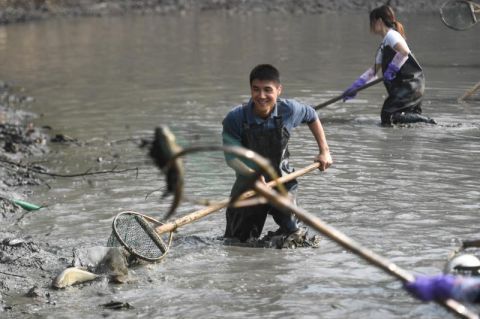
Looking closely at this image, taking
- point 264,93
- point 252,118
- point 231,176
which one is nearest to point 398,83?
point 231,176

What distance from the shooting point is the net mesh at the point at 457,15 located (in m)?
13.8

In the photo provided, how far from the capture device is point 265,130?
6871mm

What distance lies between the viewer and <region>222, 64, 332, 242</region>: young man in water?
21.9ft

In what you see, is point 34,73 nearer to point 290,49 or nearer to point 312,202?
point 290,49

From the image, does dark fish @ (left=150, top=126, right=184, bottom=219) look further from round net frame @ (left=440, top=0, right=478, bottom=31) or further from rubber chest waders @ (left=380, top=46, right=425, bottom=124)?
round net frame @ (left=440, top=0, right=478, bottom=31)

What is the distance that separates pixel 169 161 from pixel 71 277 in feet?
9.89

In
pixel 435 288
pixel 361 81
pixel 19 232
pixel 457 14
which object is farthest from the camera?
pixel 457 14

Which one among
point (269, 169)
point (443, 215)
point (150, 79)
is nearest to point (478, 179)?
point (443, 215)

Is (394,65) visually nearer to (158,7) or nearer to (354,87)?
(354,87)

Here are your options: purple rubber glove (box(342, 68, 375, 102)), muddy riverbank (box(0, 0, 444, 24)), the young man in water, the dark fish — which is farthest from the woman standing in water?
muddy riverbank (box(0, 0, 444, 24))

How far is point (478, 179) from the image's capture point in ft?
29.4

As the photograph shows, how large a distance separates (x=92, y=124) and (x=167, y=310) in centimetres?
771

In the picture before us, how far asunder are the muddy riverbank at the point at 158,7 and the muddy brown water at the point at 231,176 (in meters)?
9.29

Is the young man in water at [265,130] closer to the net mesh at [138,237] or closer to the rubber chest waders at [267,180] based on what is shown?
the rubber chest waders at [267,180]
